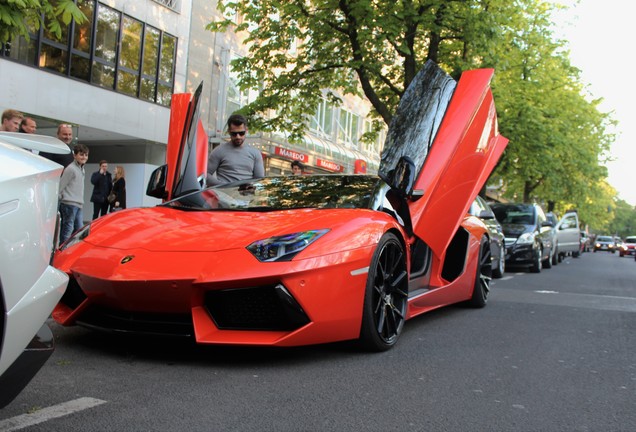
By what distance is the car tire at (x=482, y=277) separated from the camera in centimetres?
634

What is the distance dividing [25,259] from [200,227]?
1.90 m

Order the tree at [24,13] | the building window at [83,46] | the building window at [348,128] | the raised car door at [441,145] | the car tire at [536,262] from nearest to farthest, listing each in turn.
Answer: the raised car door at [441,145] → the tree at [24,13] → the car tire at [536,262] → the building window at [83,46] → the building window at [348,128]

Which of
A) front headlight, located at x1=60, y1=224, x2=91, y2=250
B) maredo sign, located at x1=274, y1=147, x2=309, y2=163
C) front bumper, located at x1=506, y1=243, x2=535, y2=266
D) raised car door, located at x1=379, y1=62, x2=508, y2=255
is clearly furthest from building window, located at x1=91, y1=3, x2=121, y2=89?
front headlight, located at x1=60, y1=224, x2=91, y2=250

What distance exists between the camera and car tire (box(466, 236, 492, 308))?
634cm

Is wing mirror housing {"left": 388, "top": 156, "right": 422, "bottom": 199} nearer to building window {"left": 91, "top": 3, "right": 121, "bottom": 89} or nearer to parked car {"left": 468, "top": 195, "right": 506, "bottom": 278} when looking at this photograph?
parked car {"left": 468, "top": 195, "right": 506, "bottom": 278}

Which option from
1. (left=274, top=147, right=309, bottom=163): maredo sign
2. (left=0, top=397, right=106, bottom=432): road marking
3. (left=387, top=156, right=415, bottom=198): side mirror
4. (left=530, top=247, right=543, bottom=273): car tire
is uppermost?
(left=274, top=147, right=309, bottom=163): maredo sign

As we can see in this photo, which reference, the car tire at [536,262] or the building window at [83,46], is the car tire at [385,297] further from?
the building window at [83,46]

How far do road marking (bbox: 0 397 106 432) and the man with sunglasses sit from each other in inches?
158

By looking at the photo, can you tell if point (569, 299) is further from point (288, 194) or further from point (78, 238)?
point (78, 238)

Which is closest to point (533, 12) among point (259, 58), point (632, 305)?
point (259, 58)

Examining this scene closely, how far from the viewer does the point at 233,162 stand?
6.62 metres

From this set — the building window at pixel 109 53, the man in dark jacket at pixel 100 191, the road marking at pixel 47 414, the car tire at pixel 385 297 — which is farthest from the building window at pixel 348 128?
the road marking at pixel 47 414

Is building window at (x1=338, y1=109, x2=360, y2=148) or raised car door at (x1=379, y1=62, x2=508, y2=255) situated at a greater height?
building window at (x1=338, y1=109, x2=360, y2=148)

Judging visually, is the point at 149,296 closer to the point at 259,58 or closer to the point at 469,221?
the point at 469,221
